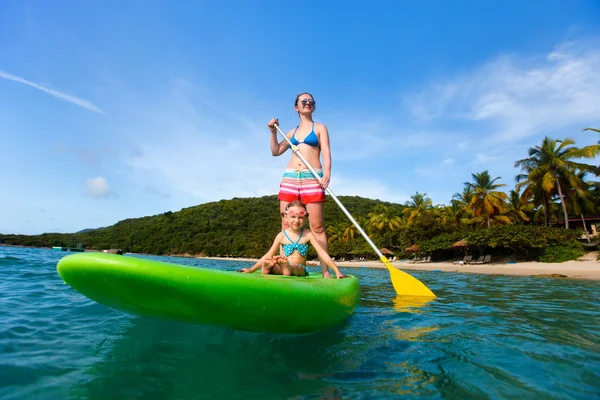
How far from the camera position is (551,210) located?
3391cm

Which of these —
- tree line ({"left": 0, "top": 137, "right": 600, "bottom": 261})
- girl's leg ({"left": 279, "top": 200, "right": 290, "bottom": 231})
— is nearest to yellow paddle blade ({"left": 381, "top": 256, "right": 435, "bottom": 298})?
girl's leg ({"left": 279, "top": 200, "right": 290, "bottom": 231})

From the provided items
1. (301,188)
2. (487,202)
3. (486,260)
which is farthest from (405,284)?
(487,202)

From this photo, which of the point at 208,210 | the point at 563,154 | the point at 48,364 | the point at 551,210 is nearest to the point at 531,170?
the point at 563,154

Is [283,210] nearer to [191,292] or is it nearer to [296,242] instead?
[296,242]

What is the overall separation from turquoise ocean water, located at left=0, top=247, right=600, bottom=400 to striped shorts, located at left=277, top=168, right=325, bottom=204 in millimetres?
1460

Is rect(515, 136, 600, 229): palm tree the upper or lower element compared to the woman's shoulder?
upper

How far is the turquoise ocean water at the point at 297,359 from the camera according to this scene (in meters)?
1.79

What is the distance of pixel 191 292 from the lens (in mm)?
2102

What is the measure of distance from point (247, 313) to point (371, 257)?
145ft

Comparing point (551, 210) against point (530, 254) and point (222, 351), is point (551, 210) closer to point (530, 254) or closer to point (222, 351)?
point (530, 254)

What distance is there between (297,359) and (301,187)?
2212mm

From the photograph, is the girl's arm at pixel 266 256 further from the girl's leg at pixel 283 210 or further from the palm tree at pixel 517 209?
Answer: the palm tree at pixel 517 209

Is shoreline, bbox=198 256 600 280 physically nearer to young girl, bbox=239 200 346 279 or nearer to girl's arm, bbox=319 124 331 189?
girl's arm, bbox=319 124 331 189

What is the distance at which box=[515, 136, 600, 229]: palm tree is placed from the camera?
26375 mm
